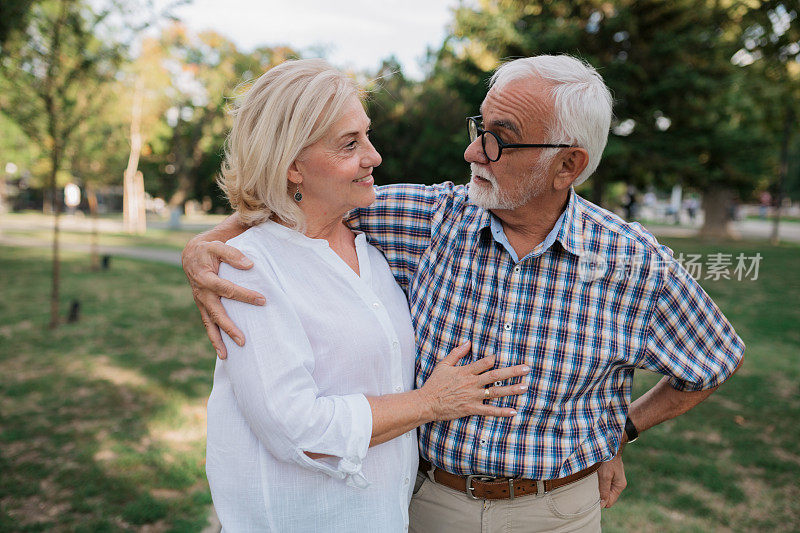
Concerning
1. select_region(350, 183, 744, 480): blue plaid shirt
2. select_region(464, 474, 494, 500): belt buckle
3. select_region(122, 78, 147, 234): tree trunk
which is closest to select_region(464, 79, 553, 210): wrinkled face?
select_region(350, 183, 744, 480): blue plaid shirt

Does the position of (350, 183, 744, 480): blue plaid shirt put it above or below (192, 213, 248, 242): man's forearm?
below

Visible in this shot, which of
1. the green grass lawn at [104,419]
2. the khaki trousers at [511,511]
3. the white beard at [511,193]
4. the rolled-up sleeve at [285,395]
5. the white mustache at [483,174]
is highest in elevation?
the white mustache at [483,174]

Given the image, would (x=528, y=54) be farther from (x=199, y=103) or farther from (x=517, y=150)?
(x=199, y=103)

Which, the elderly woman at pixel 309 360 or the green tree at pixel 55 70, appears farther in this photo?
the green tree at pixel 55 70

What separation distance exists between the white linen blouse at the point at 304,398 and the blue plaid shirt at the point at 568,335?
0.24 m

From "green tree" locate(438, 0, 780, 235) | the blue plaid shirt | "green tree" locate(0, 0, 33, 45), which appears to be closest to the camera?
the blue plaid shirt

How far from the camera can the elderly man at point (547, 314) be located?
181 centimetres

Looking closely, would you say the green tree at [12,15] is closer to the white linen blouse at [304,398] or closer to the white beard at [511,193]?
the white linen blouse at [304,398]

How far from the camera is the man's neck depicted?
1922 millimetres

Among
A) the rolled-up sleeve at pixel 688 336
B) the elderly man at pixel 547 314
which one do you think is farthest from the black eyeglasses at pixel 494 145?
the rolled-up sleeve at pixel 688 336

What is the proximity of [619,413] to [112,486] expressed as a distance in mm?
3462

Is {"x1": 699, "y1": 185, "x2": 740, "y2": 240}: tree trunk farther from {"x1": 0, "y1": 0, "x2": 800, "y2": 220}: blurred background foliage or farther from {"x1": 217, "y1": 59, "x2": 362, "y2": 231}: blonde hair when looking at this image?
{"x1": 217, "y1": 59, "x2": 362, "y2": 231}: blonde hair

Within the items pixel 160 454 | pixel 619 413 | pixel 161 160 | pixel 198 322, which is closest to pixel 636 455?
pixel 619 413

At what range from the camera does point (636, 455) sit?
181 inches
